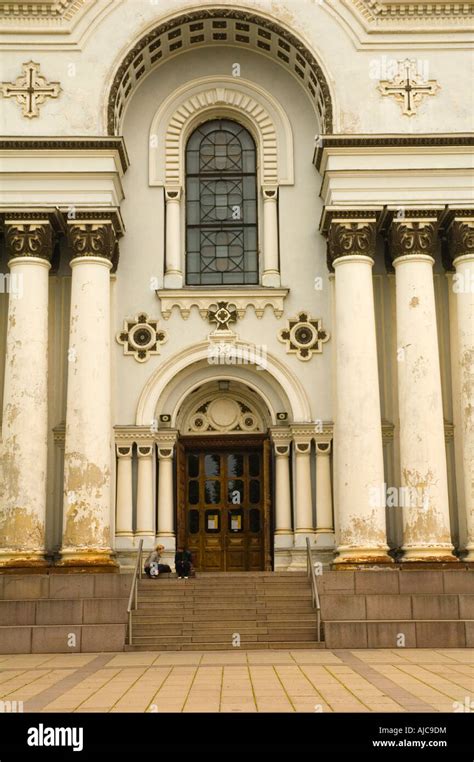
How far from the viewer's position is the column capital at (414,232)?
23328 mm

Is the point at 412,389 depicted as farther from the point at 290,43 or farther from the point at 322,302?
the point at 290,43

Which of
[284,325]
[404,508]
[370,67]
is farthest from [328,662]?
[370,67]

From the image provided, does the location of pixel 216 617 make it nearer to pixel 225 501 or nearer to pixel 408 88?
pixel 225 501

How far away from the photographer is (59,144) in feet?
76.8

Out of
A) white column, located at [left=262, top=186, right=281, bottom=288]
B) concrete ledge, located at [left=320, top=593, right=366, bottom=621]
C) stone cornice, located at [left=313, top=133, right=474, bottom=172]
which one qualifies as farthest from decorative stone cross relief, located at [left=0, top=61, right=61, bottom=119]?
concrete ledge, located at [left=320, top=593, right=366, bottom=621]

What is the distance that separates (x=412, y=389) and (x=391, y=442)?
1.89 metres

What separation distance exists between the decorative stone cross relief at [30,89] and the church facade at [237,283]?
0.18 feet

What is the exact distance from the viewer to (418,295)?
23141mm

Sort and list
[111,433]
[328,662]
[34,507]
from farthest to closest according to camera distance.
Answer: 1. [111,433]
2. [34,507]
3. [328,662]

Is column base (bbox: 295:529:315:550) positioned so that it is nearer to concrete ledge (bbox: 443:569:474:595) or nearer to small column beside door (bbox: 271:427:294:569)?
small column beside door (bbox: 271:427:294:569)

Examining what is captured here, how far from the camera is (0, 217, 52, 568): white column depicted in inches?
866

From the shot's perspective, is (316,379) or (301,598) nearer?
(301,598)

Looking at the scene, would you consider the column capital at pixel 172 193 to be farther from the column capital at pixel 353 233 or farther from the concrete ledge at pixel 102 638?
the concrete ledge at pixel 102 638

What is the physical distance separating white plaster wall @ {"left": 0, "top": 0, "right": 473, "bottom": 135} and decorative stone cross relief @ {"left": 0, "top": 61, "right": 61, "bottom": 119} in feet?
0.51
